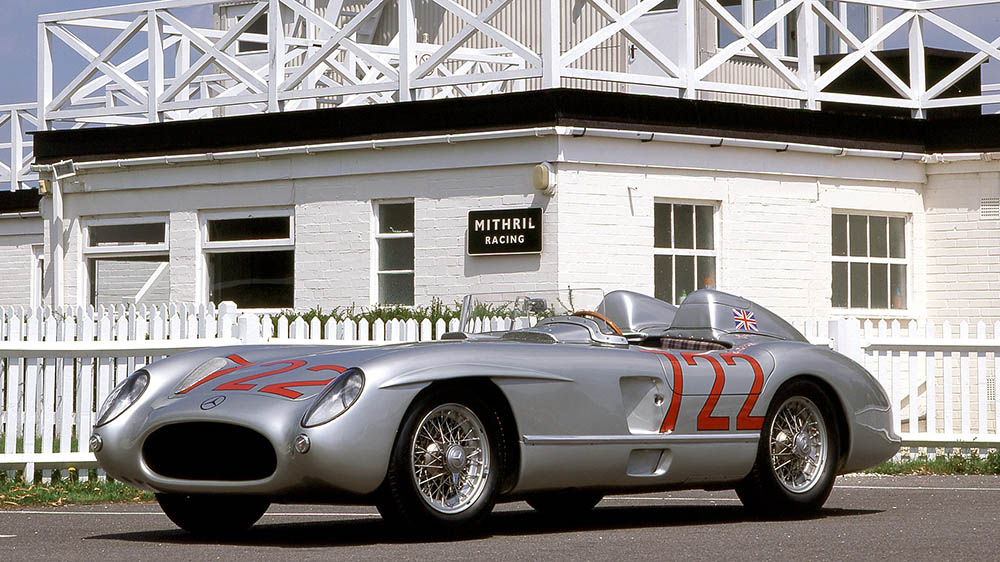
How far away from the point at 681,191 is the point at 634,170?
22.6 inches

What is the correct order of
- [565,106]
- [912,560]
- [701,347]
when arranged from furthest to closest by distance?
[565,106] → [701,347] → [912,560]

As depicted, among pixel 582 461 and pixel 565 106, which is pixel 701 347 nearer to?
pixel 582 461

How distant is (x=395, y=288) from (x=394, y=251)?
353 mm

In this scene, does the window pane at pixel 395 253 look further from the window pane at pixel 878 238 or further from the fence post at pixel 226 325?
the window pane at pixel 878 238

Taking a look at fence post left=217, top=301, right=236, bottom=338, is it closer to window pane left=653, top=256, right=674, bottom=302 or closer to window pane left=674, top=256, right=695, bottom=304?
window pane left=653, top=256, right=674, bottom=302

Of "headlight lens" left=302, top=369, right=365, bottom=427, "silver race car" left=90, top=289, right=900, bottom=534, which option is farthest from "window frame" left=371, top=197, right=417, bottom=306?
"headlight lens" left=302, top=369, right=365, bottom=427

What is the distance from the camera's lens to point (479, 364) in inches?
283

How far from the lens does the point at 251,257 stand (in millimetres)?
16703

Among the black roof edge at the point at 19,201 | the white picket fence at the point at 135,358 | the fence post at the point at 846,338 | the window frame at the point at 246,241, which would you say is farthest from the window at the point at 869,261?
the black roof edge at the point at 19,201

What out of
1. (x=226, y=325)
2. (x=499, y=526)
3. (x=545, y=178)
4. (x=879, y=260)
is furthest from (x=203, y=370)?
(x=879, y=260)

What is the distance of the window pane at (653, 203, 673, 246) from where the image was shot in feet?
50.3

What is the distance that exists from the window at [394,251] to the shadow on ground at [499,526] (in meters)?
6.79

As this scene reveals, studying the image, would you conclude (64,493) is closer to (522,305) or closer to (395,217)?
(522,305)

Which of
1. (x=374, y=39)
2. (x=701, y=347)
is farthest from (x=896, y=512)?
(x=374, y=39)
